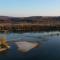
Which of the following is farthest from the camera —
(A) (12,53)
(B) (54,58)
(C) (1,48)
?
(C) (1,48)

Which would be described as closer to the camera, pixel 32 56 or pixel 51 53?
pixel 32 56

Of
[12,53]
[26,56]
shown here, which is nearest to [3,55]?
[12,53]

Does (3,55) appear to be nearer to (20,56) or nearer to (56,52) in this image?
(20,56)

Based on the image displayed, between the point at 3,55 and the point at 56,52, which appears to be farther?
the point at 56,52

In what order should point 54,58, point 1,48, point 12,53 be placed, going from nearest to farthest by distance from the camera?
point 54,58, point 12,53, point 1,48

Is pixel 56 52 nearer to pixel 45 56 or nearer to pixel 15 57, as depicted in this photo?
pixel 45 56

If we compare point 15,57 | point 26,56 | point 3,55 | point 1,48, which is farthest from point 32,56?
point 1,48

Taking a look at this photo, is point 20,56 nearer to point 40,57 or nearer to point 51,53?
point 40,57

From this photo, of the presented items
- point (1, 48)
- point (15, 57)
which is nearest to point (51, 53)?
point (15, 57)
